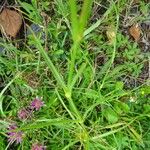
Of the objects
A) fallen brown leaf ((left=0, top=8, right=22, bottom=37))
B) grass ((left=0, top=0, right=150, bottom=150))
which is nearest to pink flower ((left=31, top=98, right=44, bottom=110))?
grass ((left=0, top=0, right=150, bottom=150))

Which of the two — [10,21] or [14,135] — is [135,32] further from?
[14,135]

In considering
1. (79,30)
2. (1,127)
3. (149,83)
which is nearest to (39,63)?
(1,127)

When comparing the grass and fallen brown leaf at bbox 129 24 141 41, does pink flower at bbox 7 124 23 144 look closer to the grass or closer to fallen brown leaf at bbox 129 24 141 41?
the grass

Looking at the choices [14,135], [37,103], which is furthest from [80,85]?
[14,135]

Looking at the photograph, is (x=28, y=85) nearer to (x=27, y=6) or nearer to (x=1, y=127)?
(x=1, y=127)

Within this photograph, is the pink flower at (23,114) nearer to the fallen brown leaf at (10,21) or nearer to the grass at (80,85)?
the grass at (80,85)
